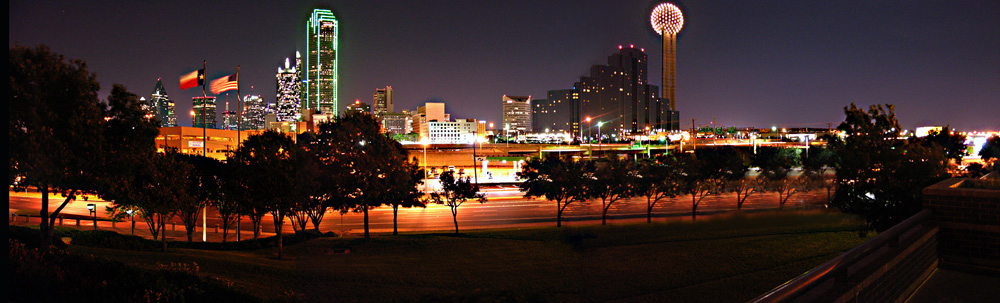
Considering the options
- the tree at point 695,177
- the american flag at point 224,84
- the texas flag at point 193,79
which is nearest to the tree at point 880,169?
the tree at point 695,177

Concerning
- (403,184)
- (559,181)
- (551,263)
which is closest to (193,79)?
(403,184)

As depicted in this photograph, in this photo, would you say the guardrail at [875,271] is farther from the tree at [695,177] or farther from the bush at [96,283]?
the tree at [695,177]

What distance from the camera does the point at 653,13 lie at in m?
141

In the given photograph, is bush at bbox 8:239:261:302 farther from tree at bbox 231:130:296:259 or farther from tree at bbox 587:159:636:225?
tree at bbox 587:159:636:225

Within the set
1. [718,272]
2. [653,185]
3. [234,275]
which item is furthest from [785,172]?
[234,275]

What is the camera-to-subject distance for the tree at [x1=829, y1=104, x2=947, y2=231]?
51.3 ft

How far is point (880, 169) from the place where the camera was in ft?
57.2

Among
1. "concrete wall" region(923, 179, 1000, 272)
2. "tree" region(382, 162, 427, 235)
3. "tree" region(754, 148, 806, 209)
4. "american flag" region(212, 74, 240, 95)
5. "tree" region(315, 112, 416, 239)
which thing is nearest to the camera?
"concrete wall" region(923, 179, 1000, 272)

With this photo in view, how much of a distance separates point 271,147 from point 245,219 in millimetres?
20662

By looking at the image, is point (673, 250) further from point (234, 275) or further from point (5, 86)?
point (5, 86)

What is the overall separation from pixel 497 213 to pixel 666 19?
375ft

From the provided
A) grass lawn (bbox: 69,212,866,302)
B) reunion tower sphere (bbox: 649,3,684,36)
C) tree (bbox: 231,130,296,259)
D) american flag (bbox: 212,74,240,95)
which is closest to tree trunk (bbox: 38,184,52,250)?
grass lawn (bbox: 69,212,866,302)

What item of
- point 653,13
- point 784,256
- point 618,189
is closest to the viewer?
point 784,256

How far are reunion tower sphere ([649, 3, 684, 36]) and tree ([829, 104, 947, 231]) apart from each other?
4982 inches
